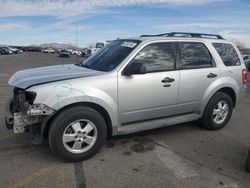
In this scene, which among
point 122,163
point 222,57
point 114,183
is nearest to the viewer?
point 114,183

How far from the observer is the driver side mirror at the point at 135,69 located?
4.25m

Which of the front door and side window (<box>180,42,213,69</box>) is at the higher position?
side window (<box>180,42,213,69</box>)

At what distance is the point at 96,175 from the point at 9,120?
57.8 inches

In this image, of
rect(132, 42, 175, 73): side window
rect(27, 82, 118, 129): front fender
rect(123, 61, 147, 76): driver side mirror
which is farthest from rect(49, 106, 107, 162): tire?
rect(132, 42, 175, 73): side window

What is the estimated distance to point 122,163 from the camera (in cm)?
407

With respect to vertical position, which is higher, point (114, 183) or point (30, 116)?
point (30, 116)

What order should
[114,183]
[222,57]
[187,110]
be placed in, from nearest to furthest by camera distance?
[114,183] → [187,110] → [222,57]

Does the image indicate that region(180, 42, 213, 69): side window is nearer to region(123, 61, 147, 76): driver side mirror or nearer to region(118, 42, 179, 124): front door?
region(118, 42, 179, 124): front door

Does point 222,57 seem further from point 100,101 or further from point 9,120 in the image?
point 9,120

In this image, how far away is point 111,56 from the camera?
474 centimetres

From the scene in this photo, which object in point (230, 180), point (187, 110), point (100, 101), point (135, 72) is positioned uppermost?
point (135, 72)

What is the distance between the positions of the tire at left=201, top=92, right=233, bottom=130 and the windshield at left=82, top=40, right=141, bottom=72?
76.1 inches

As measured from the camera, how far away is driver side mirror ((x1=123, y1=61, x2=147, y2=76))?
425cm

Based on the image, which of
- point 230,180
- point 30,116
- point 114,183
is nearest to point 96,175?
point 114,183
